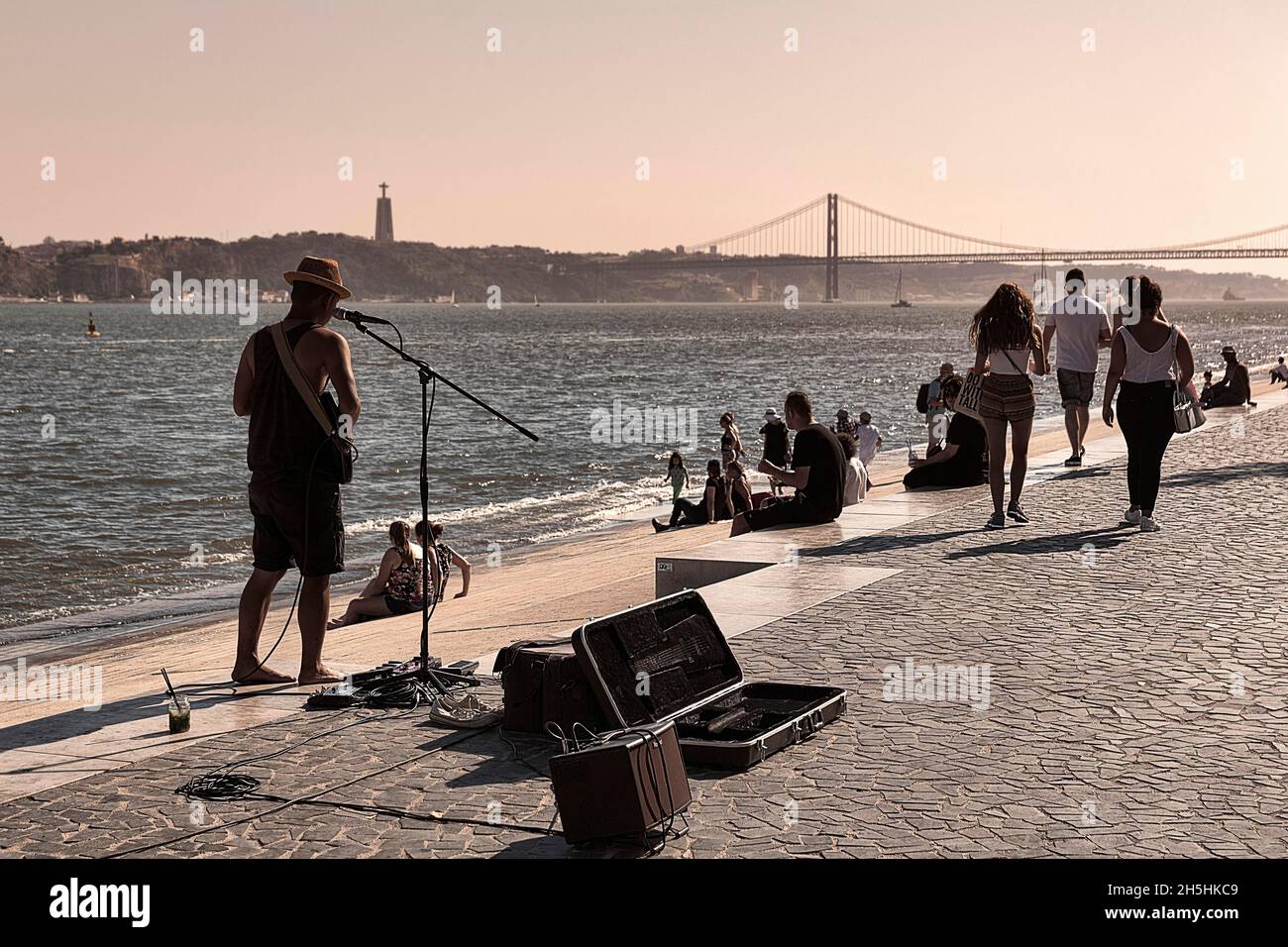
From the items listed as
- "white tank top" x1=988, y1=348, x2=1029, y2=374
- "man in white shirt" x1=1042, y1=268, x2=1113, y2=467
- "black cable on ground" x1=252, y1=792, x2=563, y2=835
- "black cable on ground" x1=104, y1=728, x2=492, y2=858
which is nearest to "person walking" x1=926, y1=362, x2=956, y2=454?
"man in white shirt" x1=1042, y1=268, x2=1113, y2=467

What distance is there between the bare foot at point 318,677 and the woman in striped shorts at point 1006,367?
208 inches

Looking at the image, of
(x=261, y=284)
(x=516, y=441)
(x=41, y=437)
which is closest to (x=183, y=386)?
(x=41, y=437)

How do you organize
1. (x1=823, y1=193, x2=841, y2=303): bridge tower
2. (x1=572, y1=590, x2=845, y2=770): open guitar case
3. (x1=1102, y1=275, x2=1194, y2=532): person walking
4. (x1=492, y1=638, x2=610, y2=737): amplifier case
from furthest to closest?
(x1=823, y1=193, x2=841, y2=303): bridge tower < (x1=1102, y1=275, x2=1194, y2=532): person walking < (x1=492, y1=638, x2=610, y2=737): amplifier case < (x1=572, y1=590, x2=845, y2=770): open guitar case

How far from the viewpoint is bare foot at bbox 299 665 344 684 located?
6145 mm

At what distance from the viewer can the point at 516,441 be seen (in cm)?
3572

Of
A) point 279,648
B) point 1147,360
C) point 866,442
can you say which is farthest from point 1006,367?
point 866,442

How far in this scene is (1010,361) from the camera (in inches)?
392

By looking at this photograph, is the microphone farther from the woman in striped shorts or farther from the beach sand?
the woman in striped shorts

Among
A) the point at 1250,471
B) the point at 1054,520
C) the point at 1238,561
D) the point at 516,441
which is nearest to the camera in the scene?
the point at 1238,561

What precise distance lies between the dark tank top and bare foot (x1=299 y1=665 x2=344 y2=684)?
0.84 meters

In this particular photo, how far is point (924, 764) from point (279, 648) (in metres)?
5.56

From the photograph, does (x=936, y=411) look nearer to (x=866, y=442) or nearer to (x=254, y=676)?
(x=866, y=442)
